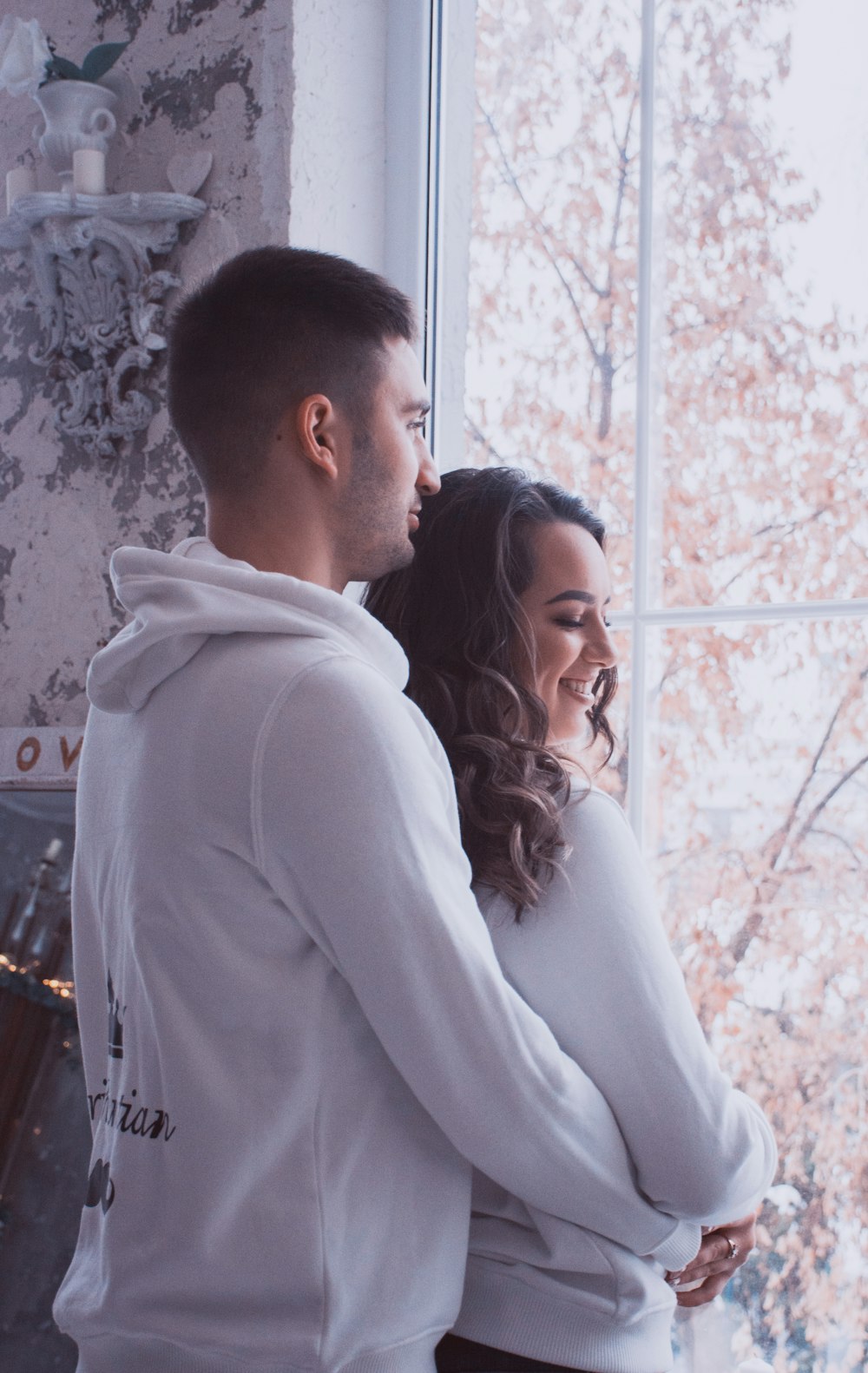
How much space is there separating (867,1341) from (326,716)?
1.15 meters

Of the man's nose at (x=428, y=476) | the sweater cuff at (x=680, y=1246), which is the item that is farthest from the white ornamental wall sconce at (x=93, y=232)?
the sweater cuff at (x=680, y=1246)

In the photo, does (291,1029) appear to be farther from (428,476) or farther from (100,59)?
(100,59)

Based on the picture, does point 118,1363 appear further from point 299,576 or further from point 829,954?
point 829,954

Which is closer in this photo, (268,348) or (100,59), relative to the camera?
(268,348)

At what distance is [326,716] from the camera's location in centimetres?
98

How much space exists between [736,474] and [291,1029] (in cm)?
107

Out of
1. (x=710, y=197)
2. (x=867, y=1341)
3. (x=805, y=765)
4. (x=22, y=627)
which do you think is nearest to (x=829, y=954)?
(x=805, y=765)

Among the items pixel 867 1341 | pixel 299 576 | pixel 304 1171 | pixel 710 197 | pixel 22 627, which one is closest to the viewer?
pixel 304 1171

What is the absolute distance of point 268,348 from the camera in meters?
1.21

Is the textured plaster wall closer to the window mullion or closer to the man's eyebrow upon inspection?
the window mullion

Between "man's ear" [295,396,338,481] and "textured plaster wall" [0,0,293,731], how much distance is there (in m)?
0.81

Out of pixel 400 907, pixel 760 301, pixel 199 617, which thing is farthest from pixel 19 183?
pixel 400 907

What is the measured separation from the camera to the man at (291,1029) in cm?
97

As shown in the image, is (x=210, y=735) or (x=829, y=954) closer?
(x=210, y=735)
